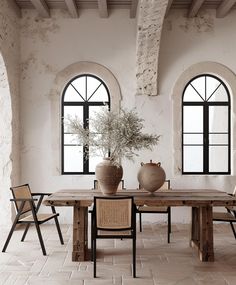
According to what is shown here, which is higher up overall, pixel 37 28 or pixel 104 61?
pixel 37 28

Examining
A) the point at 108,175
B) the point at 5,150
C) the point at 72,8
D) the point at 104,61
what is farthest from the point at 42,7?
the point at 108,175

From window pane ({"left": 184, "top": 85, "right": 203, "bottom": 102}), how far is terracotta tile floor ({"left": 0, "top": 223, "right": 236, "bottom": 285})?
96.5 inches

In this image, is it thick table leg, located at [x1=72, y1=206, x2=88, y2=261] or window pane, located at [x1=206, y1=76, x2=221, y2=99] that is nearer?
thick table leg, located at [x1=72, y1=206, x2=88, y2=261]

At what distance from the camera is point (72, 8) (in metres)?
6.91

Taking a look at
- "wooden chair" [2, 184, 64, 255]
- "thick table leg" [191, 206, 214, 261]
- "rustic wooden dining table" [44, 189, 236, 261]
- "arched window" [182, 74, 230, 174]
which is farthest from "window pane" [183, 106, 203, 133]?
"wooden chair" [2, 184, 64, 255]

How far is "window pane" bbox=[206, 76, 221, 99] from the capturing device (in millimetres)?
7410

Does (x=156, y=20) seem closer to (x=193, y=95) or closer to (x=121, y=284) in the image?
(x=193, y=95)

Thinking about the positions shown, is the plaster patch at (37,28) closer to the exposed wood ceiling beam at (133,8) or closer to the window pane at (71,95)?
the window pane at (71,95)

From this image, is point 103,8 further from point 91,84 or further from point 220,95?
point 220,95

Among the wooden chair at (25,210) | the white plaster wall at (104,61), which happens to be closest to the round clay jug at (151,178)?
the wooden chair at (25,210)

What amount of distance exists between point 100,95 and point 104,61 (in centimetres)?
59

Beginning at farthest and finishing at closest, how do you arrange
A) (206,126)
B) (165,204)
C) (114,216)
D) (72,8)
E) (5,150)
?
1. (206,126)
2. (72,8)
3. (5,150)
4. (165,204)
5. (114,216)

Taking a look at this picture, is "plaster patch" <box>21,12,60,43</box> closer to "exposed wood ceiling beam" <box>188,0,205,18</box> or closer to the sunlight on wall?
Answer: the sunlight on wall

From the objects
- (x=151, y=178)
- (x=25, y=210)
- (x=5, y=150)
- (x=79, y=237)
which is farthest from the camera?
(x=5, y=150)
